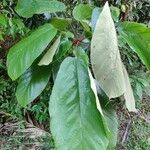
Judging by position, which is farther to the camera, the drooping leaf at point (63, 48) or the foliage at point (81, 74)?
the drooping leaf at point (63, 48)

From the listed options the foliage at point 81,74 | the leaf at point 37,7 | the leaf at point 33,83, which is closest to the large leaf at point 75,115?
the foliage at point 81,74

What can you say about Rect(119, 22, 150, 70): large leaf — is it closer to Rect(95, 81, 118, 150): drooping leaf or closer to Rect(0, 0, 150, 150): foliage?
Rect(0, 0, 150, 150): foliage

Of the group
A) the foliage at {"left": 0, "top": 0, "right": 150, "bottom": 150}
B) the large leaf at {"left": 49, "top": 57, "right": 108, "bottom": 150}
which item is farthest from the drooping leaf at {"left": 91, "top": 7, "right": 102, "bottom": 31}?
the large leaf at {"left": 49, "top": 57, "right": 108, "bottom": 150}

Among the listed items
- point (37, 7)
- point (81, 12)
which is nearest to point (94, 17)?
point (81, 12)

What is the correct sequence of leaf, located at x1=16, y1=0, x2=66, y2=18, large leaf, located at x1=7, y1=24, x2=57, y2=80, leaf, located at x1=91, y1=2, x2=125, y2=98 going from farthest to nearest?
leaf, located at x1=16, y1=0, x2=66, y2=18 < large leaf, located at x1=7, y1=24, x2=57, y2=80 < leaf, located at x1=91, y1=2, x2=125, y2=98

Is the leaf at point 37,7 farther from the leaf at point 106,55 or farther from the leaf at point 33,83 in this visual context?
the leaf at point 106,55

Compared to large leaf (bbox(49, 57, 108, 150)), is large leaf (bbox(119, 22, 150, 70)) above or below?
above
